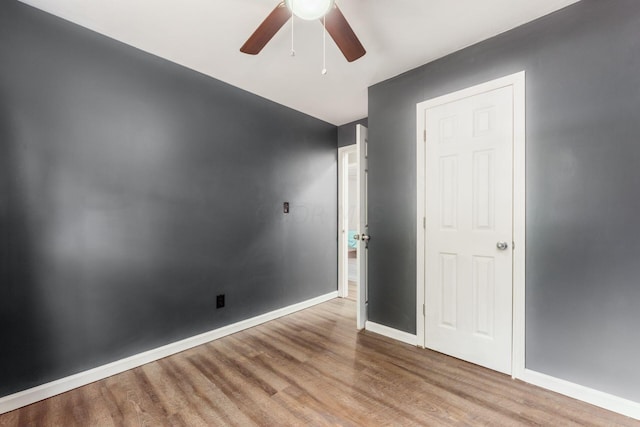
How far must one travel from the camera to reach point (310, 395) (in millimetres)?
1793

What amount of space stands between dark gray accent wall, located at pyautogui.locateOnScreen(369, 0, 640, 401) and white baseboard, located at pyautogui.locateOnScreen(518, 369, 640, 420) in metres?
0.04

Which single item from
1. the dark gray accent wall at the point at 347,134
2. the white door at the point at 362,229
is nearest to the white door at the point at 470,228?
the white door at the point at 362,229

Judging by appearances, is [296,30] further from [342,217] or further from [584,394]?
[584,394]

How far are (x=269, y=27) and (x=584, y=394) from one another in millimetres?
2910

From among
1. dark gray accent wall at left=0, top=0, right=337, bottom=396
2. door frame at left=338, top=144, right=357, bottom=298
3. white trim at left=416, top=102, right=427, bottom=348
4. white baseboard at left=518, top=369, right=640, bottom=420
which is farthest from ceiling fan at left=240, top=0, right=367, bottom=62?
white baseboard at left=518, top=369, right=640, bottom=420

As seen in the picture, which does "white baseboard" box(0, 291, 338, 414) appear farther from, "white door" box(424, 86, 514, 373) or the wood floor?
"white door" box(424, 86, 514, 373)

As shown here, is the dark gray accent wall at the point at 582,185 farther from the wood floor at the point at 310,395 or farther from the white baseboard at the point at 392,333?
the white baseboard at the point at 392,333

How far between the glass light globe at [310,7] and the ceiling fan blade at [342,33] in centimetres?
5

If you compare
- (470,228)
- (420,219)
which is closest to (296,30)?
(420,219)

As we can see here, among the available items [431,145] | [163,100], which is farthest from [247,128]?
[431,145]

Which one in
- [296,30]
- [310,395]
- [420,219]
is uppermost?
→ [296,30]

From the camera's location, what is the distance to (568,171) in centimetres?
178

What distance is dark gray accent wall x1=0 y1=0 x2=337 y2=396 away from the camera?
1716mm

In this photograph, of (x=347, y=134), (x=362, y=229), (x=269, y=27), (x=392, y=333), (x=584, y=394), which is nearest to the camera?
(x=269, y=27)
